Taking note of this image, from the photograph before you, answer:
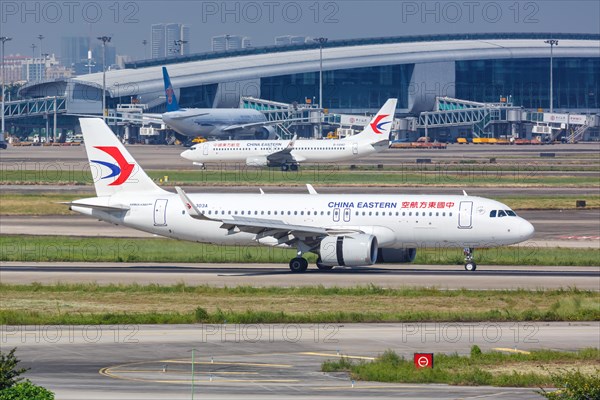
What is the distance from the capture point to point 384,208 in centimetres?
5550

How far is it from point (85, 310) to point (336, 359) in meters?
13.0

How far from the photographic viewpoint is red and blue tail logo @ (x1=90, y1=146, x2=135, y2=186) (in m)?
58.1

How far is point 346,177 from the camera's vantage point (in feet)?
374

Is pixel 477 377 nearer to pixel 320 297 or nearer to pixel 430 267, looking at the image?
pixel 320 297

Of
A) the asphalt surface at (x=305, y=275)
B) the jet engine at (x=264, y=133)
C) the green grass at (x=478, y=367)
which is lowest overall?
the green grass at (x=478, y=367)

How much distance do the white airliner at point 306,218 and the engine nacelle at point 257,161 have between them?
70931mm

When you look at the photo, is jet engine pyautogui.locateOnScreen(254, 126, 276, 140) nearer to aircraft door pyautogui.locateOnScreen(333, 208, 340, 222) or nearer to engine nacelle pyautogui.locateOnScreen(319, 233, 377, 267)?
aircraft door pyautogui.locateOnScreen(333, 208, 340, 222)

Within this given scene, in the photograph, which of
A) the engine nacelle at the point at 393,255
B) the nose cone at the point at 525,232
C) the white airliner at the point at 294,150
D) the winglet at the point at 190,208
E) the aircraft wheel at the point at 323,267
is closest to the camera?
the winglet at the point at 190,208

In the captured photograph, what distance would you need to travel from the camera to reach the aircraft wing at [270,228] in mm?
53219

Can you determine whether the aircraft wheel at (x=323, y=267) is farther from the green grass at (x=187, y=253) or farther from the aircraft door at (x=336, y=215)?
the green grass at (x=187, y=253)

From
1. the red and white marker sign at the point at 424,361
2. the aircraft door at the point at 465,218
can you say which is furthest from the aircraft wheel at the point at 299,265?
the red and white marker sign at the point at 424,361

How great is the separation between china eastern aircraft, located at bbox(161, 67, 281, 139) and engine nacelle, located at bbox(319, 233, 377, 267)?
411 feet

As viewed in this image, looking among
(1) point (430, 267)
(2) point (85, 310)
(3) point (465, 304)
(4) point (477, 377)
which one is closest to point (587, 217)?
(1) point (430, 267)

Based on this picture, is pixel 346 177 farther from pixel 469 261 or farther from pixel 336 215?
pixel 469 261
